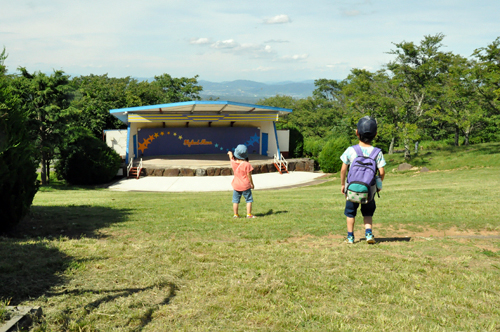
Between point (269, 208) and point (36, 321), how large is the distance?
7.24 metres

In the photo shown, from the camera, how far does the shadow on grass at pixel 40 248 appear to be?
4.08 meters

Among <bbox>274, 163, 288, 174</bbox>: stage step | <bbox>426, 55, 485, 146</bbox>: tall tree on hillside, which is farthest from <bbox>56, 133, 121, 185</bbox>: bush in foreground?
<bbox>426, 55, 485, 146</bbox>: tall tree on hillside

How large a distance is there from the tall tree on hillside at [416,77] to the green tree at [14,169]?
22.2 metres

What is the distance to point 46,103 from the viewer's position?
791 inches

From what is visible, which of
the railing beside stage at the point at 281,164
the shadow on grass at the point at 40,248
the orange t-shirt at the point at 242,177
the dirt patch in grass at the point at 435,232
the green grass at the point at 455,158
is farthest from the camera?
the railing beside stage at the point at 281,164

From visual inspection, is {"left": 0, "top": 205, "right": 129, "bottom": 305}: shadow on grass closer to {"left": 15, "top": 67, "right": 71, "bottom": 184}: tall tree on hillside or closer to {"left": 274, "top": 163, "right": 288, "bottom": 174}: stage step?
{"left": 15, "top": 67, "right": 71, "bottom": 184}: tall tree on hillside

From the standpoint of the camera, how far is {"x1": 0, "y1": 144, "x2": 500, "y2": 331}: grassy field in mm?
3482

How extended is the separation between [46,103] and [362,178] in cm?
1889

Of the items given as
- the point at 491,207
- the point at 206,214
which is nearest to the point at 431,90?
the point at 491,207

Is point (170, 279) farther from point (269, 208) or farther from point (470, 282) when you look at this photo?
point (269, 208)

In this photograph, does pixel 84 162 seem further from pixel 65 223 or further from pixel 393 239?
pixel 393 239

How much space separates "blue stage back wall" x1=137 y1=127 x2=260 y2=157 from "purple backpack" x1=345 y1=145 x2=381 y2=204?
27.4 m

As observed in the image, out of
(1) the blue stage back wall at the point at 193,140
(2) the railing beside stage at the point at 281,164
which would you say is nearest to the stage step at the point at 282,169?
(2) the railing beside stage at the point at 281,164

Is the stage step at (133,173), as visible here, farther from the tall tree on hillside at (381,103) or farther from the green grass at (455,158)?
the green grass at (455,158)
